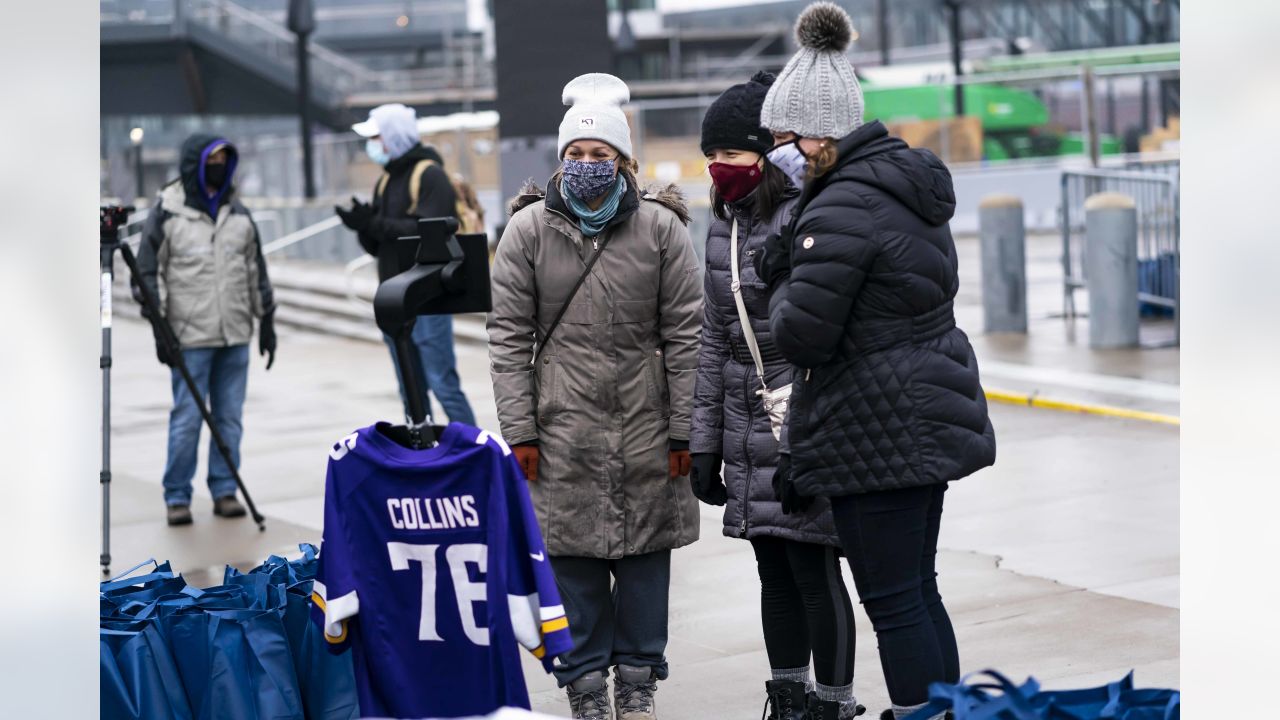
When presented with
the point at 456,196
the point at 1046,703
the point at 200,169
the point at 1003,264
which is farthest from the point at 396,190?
the point at 1003,264

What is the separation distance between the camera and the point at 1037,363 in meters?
13.3

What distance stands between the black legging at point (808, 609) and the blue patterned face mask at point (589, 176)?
45.6 inches

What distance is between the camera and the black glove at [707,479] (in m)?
4.88

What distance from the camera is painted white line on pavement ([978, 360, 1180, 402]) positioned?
11.7m

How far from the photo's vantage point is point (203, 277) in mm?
8602

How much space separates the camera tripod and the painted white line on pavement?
628 cm

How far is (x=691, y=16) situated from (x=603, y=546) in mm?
52863

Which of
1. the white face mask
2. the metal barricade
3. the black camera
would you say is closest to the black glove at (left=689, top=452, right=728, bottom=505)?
the white face mask

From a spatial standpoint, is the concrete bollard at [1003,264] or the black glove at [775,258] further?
the concrete bollard at [1003,264]

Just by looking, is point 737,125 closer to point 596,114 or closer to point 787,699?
point 596,114

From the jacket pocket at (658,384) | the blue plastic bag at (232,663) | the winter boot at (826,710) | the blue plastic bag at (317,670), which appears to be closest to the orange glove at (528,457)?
the jacket pocket at (658,384)

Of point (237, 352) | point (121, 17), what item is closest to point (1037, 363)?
point (237, 352)

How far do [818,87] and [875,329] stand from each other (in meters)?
0.65

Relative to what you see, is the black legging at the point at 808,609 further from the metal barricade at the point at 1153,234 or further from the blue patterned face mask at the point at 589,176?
the metal barricade at the point at 1153,234
